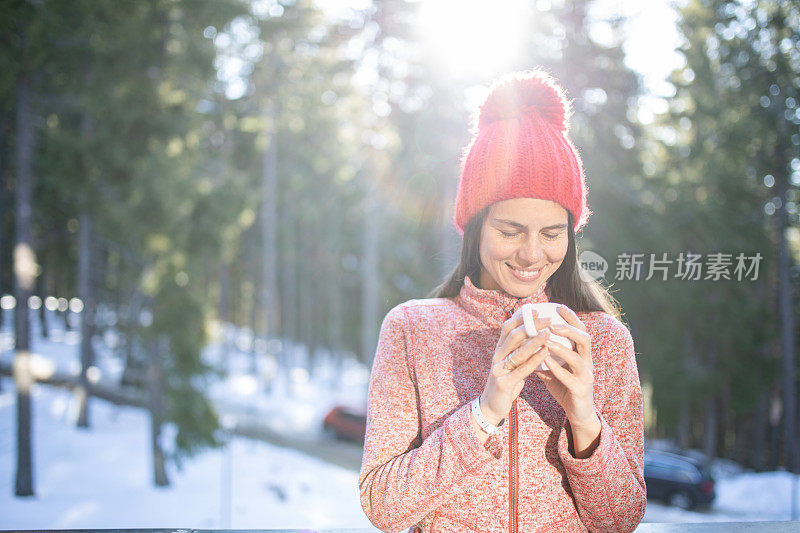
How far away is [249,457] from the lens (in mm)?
13391

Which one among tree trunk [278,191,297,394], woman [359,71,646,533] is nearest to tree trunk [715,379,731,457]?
tree trunk [278,191,297,394]

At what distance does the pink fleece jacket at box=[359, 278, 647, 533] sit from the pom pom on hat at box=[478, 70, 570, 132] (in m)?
0.39

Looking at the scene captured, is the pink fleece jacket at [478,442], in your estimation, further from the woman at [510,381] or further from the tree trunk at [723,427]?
the tree trunk at [723,427]

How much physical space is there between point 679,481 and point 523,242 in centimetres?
1298

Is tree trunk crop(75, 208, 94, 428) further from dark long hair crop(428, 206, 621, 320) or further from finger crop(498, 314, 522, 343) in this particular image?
finger crop(498, 314, 522, 343)

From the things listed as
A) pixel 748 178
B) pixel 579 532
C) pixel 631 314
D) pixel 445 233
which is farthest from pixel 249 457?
pixel 579 532

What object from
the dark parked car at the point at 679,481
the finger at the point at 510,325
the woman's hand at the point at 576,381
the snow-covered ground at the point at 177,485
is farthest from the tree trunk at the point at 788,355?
the finger at the point at 510,325

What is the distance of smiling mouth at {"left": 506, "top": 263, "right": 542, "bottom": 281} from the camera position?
1.31m

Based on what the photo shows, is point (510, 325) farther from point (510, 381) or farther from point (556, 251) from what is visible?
point (556, 251)

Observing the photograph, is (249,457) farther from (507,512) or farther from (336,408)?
(507,512)

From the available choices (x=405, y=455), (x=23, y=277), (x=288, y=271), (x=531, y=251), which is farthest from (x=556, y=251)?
(x=288, y=271)

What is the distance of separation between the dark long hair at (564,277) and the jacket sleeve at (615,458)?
0.09 m

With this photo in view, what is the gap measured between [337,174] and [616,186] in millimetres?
12084

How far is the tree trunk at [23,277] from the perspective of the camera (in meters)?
8.80
